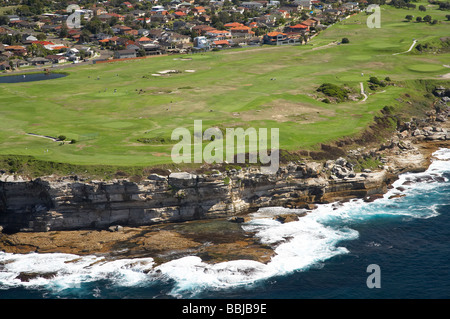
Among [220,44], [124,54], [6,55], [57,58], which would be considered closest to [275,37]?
[220,44]

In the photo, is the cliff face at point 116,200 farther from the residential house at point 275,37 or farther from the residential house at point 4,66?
the residential house at point 275,37

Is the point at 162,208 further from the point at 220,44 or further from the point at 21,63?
the point at 220,44

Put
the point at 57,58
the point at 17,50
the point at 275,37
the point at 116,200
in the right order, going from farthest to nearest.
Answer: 1. the point at 275,37
2. the point at 17,50
3. the point at 57,58
4. the point at 116,200

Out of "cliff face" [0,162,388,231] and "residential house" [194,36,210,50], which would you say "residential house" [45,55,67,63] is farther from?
"cliff face" [0,162,388,231]

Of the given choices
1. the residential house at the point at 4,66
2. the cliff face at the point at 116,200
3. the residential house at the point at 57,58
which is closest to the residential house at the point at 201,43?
the residential house at the point at 57,58

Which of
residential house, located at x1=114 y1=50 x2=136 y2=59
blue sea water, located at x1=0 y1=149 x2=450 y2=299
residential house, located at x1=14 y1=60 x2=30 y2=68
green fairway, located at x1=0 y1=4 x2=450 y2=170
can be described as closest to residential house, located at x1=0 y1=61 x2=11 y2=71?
residential house, located at x1=14 y1=60 x2=30 y2=68

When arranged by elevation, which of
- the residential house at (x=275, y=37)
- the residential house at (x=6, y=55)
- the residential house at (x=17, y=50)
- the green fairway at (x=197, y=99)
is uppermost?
the residential house at (x=275, y=37)

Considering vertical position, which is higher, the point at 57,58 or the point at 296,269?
the point at 57,58
